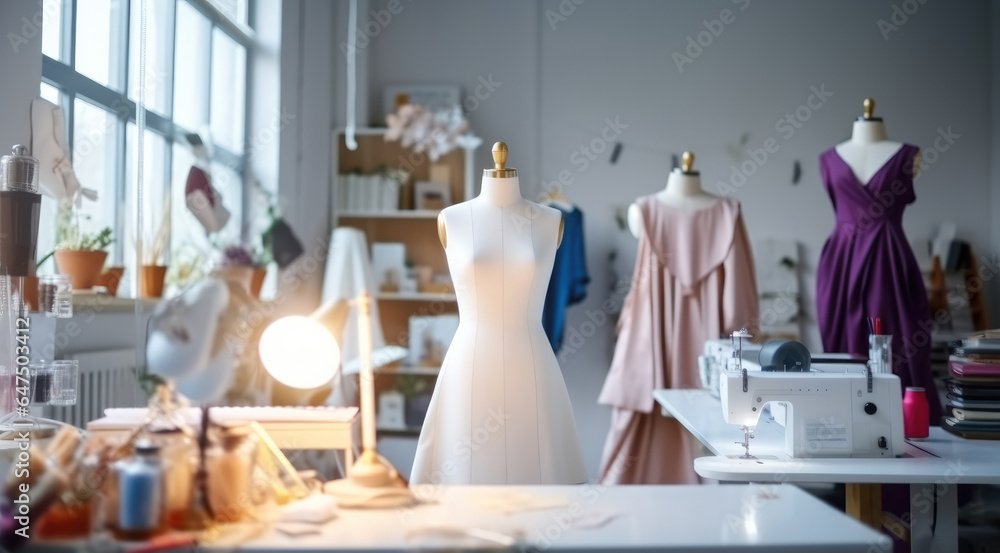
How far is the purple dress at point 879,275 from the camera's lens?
3080mm

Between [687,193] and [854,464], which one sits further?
[687,193]

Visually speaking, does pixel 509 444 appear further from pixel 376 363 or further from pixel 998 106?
pixel 998 106

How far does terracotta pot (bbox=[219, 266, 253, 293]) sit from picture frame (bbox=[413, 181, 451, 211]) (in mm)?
3211

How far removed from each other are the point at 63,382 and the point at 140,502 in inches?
32.9

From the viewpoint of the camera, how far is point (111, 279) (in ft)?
8.56

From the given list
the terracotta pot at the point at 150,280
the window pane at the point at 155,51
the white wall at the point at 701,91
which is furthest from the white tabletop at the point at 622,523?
the white wall at the point at 701,91

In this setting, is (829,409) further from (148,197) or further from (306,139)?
(306,139)

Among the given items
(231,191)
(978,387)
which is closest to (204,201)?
(231,191)

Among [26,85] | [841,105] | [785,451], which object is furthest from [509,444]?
[841,105]

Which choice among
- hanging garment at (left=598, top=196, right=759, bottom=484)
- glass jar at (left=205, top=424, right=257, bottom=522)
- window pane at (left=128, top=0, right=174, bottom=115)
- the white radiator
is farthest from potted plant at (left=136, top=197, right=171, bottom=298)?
hanging garment at (left=598, top=196, right=759, bottom=484)

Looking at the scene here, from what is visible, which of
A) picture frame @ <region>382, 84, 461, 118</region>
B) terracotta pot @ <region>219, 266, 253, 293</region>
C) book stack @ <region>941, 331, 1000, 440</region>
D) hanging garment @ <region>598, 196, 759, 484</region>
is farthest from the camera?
picture frame @ <region>382, 84, 461, 118</region>

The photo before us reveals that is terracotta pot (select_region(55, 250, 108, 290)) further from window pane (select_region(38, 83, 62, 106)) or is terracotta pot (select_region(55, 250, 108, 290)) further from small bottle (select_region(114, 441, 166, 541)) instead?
small bottle (select_region(114, 441, 166, 541))

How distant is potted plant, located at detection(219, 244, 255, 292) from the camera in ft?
4.40

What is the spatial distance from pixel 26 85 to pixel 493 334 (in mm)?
1372
